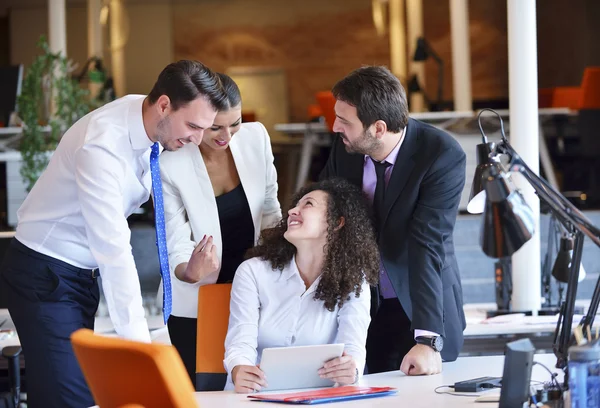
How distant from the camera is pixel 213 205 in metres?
3.13

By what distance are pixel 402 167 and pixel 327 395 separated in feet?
2.92

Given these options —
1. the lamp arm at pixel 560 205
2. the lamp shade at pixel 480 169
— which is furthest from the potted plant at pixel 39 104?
the lamp arm at pixel 560 205

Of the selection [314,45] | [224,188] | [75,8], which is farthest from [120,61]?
[224,188]

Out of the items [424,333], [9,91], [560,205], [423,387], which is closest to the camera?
[560,205]

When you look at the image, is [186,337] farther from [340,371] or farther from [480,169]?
[480,169]

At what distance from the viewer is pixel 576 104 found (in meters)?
11.6

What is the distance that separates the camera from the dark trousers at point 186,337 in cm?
321

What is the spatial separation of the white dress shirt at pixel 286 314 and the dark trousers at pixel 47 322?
46cm

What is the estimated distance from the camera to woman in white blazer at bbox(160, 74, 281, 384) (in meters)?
3.09

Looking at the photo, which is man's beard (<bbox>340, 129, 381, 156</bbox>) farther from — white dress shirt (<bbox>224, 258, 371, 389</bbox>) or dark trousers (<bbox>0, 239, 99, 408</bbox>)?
dark trousers (<bbox>0, 239, 99, 408</bbox>)

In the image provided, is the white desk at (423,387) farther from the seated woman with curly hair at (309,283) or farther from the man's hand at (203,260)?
the man's hand at (203,260)

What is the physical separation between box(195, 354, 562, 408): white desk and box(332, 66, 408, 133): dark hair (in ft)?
2.49

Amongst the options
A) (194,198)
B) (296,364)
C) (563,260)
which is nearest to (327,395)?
(296,364)

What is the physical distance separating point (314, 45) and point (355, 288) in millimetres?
12659
